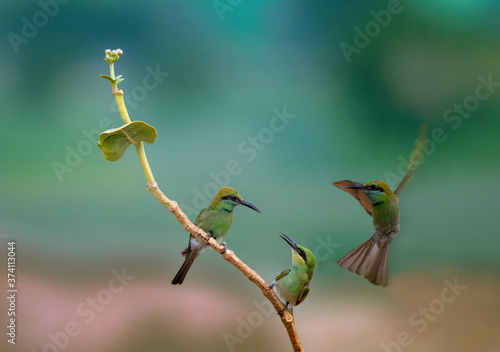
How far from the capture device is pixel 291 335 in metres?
1.35

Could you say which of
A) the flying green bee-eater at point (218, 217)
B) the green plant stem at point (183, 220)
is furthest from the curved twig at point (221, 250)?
the flying green bee-eater at point (218, 217)

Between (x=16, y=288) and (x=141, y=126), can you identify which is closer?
(x=141, y=126)

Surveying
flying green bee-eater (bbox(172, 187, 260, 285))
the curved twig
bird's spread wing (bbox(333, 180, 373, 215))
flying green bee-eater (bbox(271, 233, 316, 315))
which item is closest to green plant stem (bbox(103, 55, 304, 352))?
the curved twig

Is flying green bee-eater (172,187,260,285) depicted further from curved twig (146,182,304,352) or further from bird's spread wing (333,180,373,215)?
bird's spread wing (333,180,373,215)

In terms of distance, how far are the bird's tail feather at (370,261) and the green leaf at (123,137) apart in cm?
78

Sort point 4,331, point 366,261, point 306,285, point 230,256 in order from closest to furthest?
point 230,256
point 306,285
point 366,261
point 4,331

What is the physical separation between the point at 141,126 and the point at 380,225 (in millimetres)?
907

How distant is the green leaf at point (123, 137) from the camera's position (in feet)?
3.49

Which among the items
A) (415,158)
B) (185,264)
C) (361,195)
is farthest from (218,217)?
(415,158)

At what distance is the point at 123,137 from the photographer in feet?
3.62

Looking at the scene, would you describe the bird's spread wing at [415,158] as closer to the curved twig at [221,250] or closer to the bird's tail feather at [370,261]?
the bird's tail feather at [370,261]

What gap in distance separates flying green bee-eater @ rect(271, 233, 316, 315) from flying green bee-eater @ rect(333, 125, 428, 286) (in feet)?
0.54

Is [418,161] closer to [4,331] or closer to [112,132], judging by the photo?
[112,132]

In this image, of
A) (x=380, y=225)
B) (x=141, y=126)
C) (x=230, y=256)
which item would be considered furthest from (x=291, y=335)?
(x=141, y=126)
